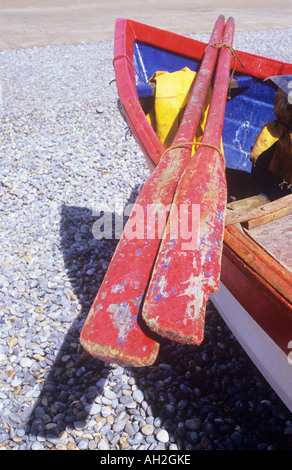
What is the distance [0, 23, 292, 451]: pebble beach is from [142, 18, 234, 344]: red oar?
5.20 ft

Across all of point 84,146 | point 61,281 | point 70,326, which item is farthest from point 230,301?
point 84,146

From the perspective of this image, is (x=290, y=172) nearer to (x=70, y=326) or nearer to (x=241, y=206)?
(x=241, y=206)

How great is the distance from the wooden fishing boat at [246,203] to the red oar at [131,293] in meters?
0.49

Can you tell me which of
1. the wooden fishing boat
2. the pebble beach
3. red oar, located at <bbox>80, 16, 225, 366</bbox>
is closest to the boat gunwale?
the wooden fishing boat

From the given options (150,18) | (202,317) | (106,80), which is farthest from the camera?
(150,18)

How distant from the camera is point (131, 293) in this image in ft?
5.29

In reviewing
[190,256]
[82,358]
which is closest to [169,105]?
[82,358]

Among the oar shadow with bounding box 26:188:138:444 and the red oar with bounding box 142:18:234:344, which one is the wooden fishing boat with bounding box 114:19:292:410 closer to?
the red oar with bounding box 142:18:234:344

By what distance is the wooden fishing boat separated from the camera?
2000 mm

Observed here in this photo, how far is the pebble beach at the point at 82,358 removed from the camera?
2.67 metres

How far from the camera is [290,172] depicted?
3139mm

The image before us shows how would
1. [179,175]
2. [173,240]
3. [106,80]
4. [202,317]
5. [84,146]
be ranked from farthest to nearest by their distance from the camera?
[106,80], [84,146], [179,175], [173,240], [202,317]

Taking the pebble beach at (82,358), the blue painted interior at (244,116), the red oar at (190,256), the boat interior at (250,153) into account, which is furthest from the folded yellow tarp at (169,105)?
the red oar at (190,256)
